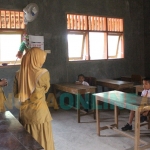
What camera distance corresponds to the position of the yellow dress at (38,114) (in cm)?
236

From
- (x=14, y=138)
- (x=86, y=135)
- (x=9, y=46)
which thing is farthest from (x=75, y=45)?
(x=14, y=138)

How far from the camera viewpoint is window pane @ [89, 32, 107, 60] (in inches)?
241

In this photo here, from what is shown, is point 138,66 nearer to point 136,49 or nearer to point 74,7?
point 136,49

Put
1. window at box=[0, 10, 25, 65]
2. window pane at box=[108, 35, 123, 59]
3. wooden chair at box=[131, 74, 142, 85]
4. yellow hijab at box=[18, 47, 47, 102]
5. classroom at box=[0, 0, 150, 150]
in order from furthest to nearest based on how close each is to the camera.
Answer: window pane at box=[108, 35, 123, 59]
wooden chair at box=[131, 74, 142, 85]
window at box=[0, 10, 25, 65]
classroom at box=[0, 0, 150, 150]
yellow hijab at box=[18, 47, 47, 102]

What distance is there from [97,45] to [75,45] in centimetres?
68

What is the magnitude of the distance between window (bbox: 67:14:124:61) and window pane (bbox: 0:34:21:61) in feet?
4.32

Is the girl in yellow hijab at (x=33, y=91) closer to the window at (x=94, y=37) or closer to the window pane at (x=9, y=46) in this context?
the window pane at (x=9, y=46)

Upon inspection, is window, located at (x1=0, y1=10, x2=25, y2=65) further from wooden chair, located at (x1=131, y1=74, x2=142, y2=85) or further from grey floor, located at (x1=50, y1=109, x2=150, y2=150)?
wooden chair, located at (x1=131, y1=74, x2=142, y2=85)

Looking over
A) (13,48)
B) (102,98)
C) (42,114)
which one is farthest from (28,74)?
(13,48)

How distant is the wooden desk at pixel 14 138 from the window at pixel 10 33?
316 centimetres

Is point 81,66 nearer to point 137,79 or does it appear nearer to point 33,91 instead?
point 137,79

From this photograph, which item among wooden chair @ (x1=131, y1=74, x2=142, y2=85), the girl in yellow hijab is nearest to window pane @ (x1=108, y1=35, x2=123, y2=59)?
wooden chair @ (x1=131, y1=74, x2=142, y2=85)

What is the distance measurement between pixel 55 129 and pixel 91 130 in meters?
0.65

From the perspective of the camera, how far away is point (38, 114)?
2361 millimetres
